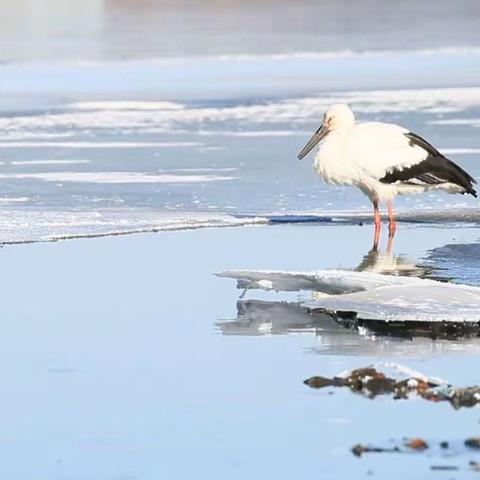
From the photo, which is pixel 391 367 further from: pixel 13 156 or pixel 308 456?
pixel 13 156

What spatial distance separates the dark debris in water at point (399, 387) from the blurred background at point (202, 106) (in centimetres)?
475

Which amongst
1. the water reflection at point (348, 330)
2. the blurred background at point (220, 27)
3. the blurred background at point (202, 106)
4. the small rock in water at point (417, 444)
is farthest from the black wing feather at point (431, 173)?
the blurred background at point (220, 27)

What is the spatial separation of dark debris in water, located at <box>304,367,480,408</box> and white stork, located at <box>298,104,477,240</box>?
5.63 metres

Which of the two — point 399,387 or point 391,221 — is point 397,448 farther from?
point 391,221

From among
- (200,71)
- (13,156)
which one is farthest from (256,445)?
(200,71)

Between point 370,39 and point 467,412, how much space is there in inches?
1012

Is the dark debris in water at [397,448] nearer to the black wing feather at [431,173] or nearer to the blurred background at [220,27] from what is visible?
the black wing feather at [431,173]

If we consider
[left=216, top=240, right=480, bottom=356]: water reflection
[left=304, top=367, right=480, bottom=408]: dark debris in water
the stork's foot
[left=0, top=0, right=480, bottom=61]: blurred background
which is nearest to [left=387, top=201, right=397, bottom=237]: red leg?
the stork's foot

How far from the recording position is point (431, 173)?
12.6 m

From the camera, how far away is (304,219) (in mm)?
12469

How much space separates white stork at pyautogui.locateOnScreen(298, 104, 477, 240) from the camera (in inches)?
495

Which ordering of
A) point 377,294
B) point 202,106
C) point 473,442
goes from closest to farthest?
point 473,442 → point 377,294 → point 202,106

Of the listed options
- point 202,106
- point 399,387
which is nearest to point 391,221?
point 399,387

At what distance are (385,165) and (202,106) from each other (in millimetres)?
7925
